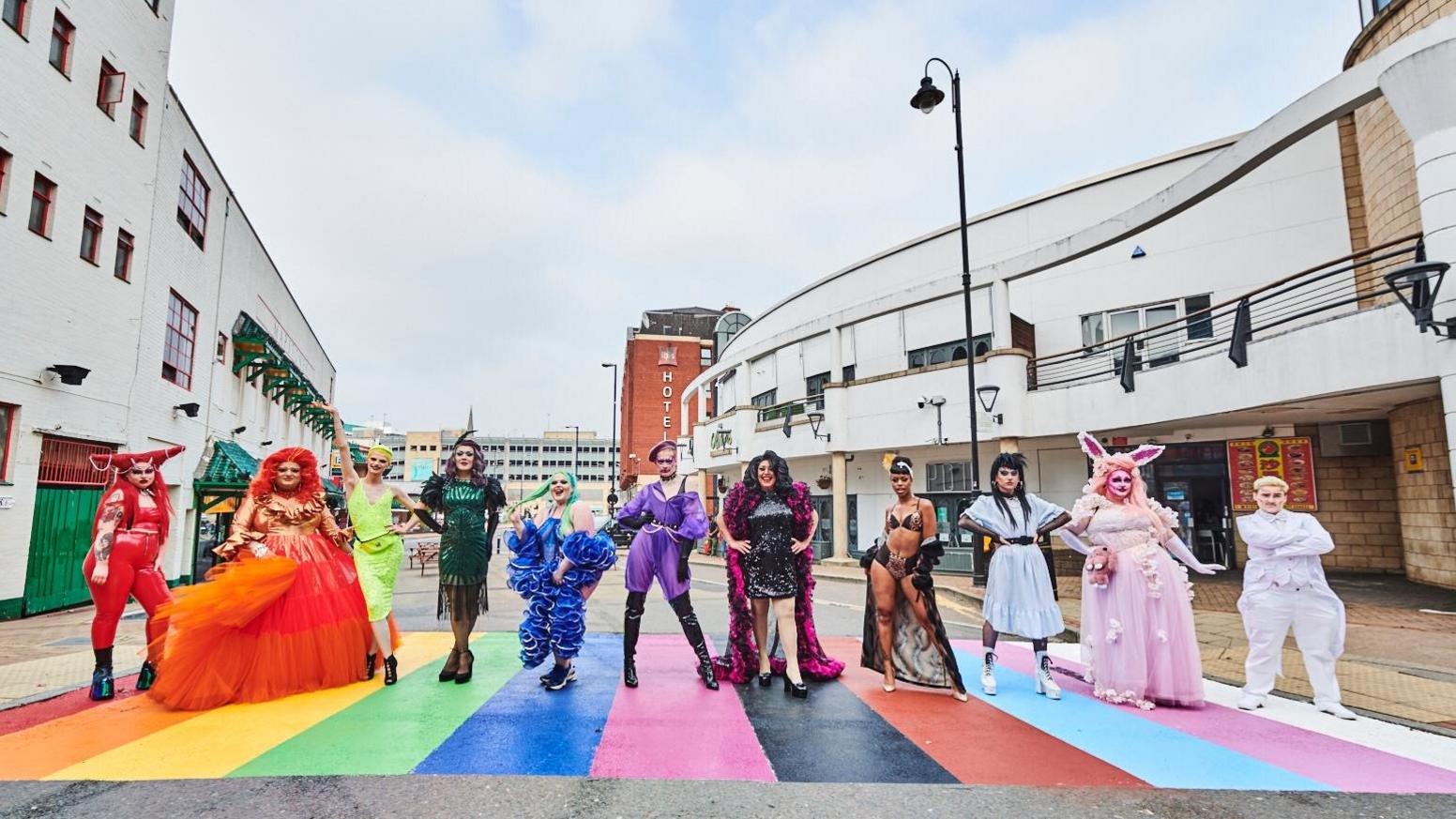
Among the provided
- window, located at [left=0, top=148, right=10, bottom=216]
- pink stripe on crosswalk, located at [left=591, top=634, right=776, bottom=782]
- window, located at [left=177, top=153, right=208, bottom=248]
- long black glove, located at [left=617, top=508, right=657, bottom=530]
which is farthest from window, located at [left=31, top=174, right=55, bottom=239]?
pink stripe on crosswalk, located at [left=591, top=634, right=776, bottom=782]

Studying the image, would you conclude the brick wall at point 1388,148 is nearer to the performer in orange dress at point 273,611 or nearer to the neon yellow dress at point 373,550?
the neon yellow dress at point 373,550

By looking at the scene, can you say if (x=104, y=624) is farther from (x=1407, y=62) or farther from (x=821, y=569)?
(x=821, y=569)

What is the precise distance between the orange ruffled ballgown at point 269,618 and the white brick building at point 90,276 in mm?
8267

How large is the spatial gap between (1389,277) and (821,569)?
566 inches

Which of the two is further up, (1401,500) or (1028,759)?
(1401,500)

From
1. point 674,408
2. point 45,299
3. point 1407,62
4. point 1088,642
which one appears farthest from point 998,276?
point 674,408

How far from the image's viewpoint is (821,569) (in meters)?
20.1

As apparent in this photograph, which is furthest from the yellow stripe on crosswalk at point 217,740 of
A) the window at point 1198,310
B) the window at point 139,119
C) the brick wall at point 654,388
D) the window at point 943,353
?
the brick wall at point 654,388

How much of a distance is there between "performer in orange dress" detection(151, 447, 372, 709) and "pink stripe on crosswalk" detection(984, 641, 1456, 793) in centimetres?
627

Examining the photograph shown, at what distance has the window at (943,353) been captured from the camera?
19.9 metres

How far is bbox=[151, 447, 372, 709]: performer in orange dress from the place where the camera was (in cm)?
508

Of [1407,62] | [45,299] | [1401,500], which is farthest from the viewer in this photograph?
[1401,500]

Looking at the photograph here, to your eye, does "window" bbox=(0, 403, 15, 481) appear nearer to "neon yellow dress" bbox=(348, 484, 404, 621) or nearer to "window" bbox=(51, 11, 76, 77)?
"window" bbox=(51, 11, 76, 77)

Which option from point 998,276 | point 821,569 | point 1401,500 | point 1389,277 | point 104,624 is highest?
point 998,276
